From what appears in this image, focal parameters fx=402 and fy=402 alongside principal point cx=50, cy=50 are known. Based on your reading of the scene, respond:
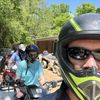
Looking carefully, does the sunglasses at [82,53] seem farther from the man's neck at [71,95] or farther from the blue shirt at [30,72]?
the blue shirt at [30,72]

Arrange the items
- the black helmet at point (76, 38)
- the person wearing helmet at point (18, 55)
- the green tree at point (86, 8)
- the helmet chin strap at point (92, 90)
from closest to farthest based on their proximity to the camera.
A: the helmet chin strap at point (92, 90)
the black helmet at point (76, 38)
the person wearing helmet at point (18, 55)
the green tree at point (86, 8)

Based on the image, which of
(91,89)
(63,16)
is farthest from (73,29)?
(63,16)

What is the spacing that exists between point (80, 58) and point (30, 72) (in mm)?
4482

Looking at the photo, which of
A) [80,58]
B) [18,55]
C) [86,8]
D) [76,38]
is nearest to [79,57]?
[80,58]

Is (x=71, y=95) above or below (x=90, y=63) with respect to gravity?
below

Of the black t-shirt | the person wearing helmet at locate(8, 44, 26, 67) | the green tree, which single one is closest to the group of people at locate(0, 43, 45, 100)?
the person wearing helmet at locate(8, 44, 26, 67)

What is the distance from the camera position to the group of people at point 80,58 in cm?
213

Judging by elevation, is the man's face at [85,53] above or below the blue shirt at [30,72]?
above

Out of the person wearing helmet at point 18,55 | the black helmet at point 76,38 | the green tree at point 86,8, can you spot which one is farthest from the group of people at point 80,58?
the green tree at point 86,8

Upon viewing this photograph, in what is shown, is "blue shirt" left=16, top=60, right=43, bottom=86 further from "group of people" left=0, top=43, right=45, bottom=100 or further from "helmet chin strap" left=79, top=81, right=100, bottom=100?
"helmet chin strap" left=79, top=81, right=100, bottom=100

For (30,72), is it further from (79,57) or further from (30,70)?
(79,57)

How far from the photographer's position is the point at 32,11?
57.4 meters

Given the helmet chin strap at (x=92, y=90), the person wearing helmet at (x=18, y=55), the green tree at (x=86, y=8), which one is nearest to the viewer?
the helmet chin strap at (x=92, y=90)

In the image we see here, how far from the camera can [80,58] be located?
7.64 feet
